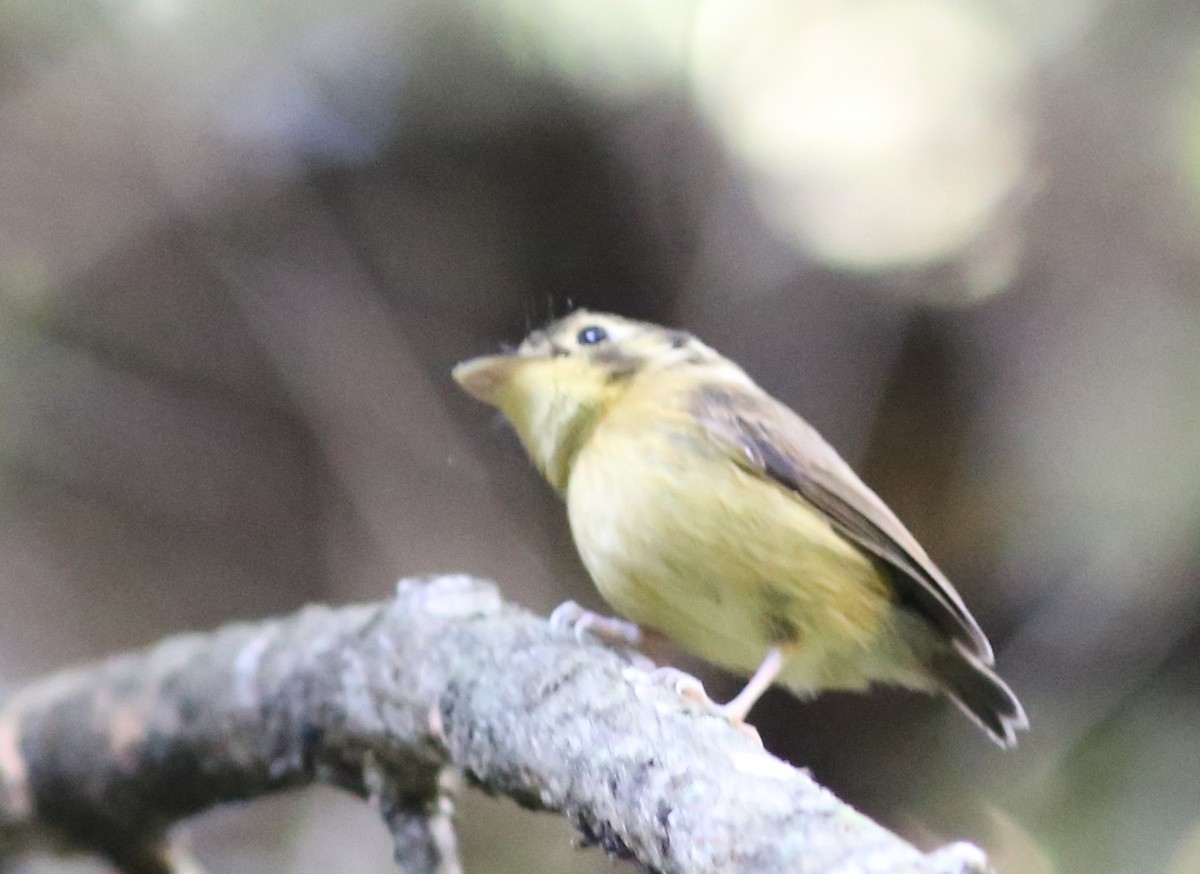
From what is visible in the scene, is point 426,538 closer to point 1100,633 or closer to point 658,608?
point 658,608

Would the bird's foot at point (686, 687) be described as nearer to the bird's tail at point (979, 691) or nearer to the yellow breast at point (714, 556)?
the yellow breast at point (714, 556)

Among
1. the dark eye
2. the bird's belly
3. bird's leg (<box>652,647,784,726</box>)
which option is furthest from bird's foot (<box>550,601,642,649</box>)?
the dark eye

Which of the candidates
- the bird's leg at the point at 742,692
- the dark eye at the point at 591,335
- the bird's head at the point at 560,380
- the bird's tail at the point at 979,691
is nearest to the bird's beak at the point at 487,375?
the bird's head at the point at 560,380

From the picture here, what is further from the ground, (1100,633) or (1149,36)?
(1149,36)

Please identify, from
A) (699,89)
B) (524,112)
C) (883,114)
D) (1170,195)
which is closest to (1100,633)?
(1170,195)

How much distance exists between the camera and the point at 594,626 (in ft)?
4.62

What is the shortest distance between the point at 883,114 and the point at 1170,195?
1.67 feet

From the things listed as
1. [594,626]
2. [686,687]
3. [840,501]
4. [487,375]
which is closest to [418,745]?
[594,626]

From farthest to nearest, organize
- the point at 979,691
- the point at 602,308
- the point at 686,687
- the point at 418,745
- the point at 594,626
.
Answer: the point at 602,308 → the point at 979,691 → the point at 594,626 → the point at 418,745 → the point at 686,687

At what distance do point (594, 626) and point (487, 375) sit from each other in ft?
1.23

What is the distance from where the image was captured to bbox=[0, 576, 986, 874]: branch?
0.74m

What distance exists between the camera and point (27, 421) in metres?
2.20

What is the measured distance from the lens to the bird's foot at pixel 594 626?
1322 millimetres

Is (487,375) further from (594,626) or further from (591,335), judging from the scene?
(594,626)
